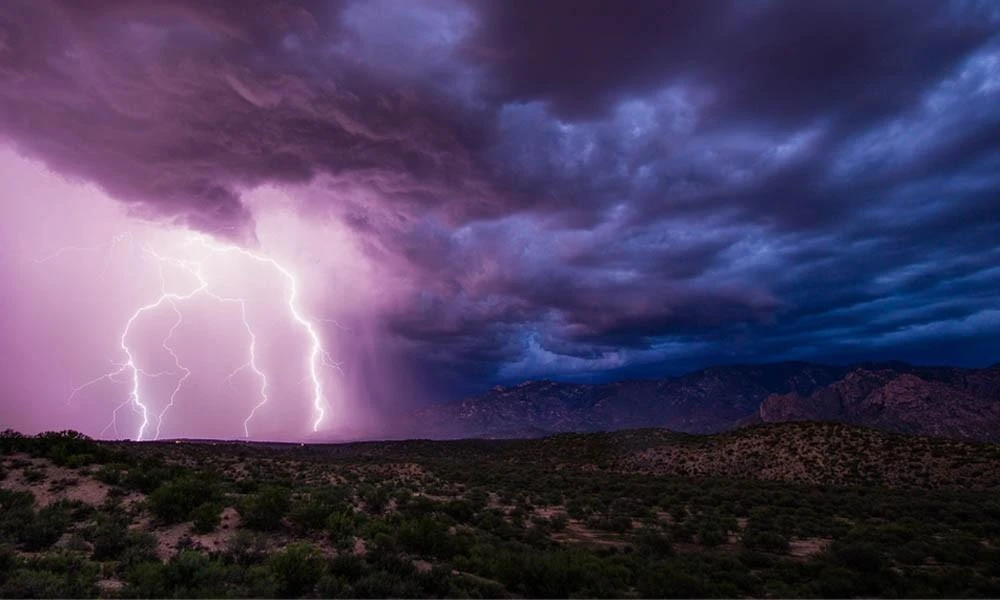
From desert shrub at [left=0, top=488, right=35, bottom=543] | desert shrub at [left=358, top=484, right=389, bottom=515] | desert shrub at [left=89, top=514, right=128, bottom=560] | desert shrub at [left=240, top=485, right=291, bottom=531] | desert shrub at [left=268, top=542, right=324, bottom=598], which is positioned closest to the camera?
desert shrub at [left=268, top=542, right=324, bottom=598]

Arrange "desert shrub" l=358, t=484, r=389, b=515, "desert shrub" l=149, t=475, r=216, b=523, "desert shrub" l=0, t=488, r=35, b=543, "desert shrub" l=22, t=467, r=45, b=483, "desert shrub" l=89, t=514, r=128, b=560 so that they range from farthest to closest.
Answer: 1. "desert shrub" l=358, t=484, r=389, b=515
2. "desert shrub" l=22, t=467, r=45, b=483
3. "desert shrub" l=149, t=475, r=216, b=523
4. "desert shrub" l=0, t=488, r=35, b=543
5. "desert shrub" l=89, t=514, r=128, b=560

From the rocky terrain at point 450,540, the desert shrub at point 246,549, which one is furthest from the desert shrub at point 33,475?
the desert shrub at point 246,549

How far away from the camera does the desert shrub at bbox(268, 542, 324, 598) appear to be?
35.2 ft

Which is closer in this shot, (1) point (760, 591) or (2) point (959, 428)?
(1) point (760, 591)

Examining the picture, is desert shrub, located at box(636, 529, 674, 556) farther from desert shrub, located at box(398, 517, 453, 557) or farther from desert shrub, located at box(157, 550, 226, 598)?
desert shrub, located at box(157, 550, 226, 598)

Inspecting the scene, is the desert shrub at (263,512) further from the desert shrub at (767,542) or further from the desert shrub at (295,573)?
the desert shrub at (767,542)

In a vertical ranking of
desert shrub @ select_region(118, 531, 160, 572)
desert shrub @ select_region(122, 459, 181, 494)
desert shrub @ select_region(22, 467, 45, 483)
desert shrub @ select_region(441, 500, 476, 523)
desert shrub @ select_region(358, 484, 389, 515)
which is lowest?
desert shrub @ select_region(441, 500, 476, 523)

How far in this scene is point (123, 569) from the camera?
1164 centimetres

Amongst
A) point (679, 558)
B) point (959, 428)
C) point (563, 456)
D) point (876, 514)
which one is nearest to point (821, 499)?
point (876, 514)

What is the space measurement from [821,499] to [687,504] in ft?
30.8

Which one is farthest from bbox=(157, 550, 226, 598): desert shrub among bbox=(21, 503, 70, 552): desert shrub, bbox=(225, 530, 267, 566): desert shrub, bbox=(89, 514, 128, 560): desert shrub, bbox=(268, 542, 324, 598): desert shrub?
bbox=(21, 503, 70, 552): desert shrub

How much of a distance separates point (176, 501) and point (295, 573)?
8.26 metres

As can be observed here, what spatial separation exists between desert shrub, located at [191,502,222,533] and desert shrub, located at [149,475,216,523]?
0.46m

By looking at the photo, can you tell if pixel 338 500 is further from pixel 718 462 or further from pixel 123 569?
pixel 718 462
